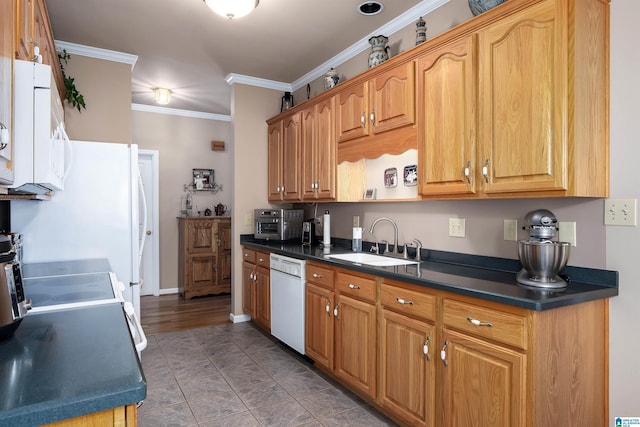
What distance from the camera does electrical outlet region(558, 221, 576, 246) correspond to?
1885 millimetres

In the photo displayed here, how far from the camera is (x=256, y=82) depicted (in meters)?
4.25

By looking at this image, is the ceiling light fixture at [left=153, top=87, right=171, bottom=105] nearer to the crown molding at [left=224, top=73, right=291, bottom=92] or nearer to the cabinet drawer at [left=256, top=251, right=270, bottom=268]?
the crown molding at [left=224, top=73, right=291, bottom=92]

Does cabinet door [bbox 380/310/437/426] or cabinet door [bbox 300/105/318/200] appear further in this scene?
cabinet door [bbox 300/105/318/200]

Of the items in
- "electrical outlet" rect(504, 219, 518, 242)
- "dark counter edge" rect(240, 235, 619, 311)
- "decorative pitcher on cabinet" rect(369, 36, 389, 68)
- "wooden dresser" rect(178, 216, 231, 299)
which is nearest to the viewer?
"dark counter edge" rect(240, 235, 619, 311)

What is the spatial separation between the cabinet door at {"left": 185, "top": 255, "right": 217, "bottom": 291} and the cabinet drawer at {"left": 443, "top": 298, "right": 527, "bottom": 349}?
13.4 ft

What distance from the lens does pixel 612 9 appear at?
176 cm

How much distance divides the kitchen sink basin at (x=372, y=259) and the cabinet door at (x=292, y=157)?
0.93 metres

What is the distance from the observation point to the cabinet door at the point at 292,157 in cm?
372

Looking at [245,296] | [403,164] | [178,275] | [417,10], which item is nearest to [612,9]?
[417,10]

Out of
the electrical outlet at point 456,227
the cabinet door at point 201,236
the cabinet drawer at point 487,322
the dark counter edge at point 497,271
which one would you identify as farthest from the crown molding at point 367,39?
the cabinet door at point 201,236

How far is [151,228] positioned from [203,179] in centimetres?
100

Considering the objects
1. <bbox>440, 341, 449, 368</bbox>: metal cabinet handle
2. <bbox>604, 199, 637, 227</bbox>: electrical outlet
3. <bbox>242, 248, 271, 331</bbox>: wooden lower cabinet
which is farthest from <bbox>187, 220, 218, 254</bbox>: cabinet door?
<bbox>604, 199, 637, 227</bbox>: electrical outlet

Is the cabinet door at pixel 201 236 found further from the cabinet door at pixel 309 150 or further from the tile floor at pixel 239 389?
the cabinet door at pixel 309 150

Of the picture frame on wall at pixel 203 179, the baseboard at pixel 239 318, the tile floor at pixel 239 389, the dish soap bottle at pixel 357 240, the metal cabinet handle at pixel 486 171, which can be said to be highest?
the picture frame on wall at pixel 203 179
